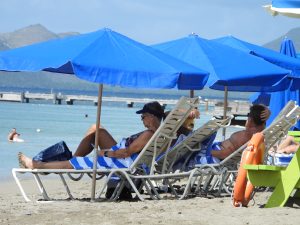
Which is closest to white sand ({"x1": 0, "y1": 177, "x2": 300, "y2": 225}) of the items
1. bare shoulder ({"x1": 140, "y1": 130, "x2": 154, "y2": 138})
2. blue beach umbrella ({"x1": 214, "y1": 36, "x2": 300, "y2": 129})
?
bare shoulder ({"x1": 140, "y1": 130, "x2": 154, "y2": 138})

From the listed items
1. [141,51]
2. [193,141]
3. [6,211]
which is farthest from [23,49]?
[193,141]

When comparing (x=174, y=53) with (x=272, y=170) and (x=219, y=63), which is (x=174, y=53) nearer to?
(x=219, y=63)

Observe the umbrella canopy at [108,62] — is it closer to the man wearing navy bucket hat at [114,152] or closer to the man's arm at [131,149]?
the man wearing navy bucket hat at [114,152]

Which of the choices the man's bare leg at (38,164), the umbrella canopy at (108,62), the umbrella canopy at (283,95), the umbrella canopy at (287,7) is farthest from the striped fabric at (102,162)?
the umbrella canopy at (283,95)

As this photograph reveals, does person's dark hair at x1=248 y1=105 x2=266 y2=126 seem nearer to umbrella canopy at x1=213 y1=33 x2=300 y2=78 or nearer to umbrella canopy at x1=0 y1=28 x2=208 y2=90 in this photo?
umbrella canopy at x1=0 y1=28 x2=208 y2=90

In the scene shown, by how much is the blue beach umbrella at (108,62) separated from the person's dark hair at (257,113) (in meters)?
0.99

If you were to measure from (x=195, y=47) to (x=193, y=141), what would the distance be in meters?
1.28

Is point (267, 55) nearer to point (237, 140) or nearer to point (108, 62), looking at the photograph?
point (237, 140)

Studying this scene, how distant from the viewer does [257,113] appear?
7.65m

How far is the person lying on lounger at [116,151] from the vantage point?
699 centimetres

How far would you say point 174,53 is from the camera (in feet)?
27.7

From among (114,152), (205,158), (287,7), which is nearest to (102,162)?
(114,152)

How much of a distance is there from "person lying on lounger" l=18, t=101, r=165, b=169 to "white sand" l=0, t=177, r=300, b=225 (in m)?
0.37

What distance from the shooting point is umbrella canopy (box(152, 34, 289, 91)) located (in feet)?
24.4
